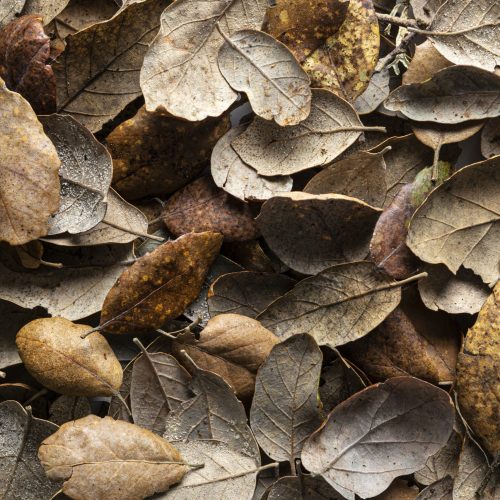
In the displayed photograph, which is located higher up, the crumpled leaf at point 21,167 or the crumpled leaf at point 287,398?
the crumpled leaf at point 21,167

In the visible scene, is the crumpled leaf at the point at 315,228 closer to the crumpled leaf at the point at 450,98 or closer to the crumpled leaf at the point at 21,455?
the crumpled leaf at the point at 450,98

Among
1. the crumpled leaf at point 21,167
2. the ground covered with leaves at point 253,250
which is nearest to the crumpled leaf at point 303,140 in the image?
the ground covered with leaves at point 253,250

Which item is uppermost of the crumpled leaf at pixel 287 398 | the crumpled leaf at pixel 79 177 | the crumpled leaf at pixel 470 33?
the crumpled leaf at pixel 79 177

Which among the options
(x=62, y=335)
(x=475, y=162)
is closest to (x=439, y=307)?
(x=475, y=162)

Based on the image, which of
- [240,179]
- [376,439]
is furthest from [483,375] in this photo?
[240,179]

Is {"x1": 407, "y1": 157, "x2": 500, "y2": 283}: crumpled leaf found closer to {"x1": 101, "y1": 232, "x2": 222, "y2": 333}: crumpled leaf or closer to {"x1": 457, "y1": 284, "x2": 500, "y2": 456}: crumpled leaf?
{"x1": 457, "y1": 284, "x2": 500, "y2": 456}: crumpled leaf

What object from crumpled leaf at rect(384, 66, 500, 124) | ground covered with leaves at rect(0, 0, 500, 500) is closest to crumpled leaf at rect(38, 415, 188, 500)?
ground covered with leaves at rect(0, 0, 500, 500)

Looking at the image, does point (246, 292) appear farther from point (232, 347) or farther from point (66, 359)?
point (66, 359)
